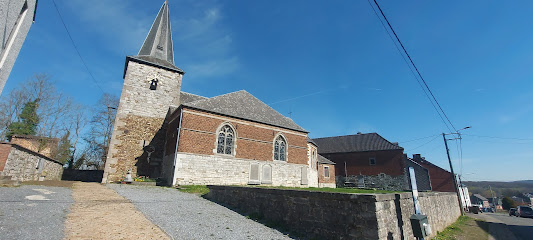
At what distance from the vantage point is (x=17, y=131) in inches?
933

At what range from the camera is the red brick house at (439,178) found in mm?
33116

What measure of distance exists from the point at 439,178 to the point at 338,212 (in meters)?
37.8

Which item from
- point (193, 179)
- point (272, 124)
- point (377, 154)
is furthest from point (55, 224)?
point (377, 154)

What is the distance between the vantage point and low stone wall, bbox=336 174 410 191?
30844 mm

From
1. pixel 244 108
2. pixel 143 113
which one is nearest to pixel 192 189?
pixel 244 108

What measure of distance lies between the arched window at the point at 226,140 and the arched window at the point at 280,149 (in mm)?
4307

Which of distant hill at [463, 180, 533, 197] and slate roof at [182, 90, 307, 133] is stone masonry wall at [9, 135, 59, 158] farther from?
distant hill at [463, 180, 533, 197]

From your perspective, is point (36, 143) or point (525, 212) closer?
point (36, 143)

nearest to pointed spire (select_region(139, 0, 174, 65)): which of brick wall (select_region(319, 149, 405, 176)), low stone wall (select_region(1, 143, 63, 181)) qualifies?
low stone wall (select_region(1, 143, 63, 181))

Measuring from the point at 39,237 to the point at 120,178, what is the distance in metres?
14.2

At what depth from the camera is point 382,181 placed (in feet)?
107

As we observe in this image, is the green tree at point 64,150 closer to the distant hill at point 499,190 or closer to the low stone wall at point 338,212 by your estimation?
the low stone wall at point 338,212

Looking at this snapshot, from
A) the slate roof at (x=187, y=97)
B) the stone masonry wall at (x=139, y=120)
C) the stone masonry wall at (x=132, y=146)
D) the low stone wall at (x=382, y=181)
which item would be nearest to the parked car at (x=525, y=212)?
the low stone wall at (x=382, y=181)

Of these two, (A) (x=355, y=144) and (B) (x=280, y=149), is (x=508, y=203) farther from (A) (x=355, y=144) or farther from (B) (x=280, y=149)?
(B) (x=280, y=149)
